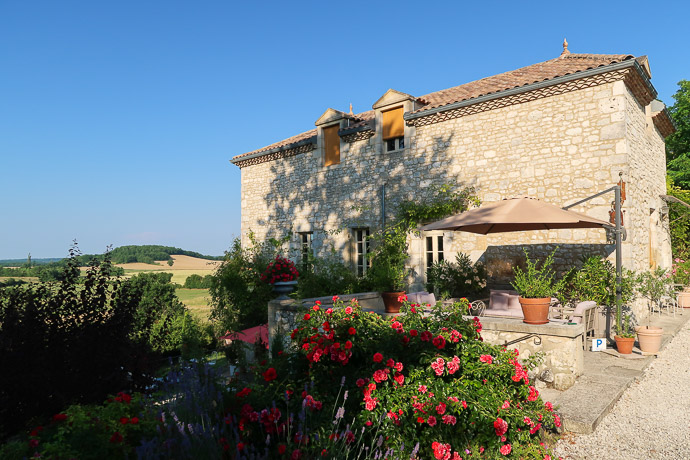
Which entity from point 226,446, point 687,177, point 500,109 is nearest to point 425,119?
point 500,109

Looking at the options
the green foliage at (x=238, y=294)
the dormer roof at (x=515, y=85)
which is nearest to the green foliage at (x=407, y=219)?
the dormer roof at (x=515, y=85)

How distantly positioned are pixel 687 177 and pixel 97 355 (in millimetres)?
20608

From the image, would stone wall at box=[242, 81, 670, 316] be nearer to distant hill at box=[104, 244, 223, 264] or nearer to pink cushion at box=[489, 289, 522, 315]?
pink cushion at box=[489, 289, 522, 315]

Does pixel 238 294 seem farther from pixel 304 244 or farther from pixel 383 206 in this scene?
pixel 383 206

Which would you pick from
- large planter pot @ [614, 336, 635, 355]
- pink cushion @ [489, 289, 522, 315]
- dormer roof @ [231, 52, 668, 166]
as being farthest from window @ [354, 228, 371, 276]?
large planter pot @ [614, 336, 635, 355]

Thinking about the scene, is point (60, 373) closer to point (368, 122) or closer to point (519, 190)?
point (519, 190)

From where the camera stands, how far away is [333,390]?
10.6 feet

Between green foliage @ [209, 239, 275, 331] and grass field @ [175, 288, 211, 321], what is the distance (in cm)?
111

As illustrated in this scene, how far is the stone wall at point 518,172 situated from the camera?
26.2ft

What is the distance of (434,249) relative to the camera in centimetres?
1044

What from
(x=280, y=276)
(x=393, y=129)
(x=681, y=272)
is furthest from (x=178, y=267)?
(x=681, y=272)

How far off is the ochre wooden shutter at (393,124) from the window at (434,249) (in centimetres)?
279

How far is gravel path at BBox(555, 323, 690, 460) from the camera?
361cm

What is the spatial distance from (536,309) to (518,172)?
4.51 metres
